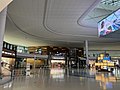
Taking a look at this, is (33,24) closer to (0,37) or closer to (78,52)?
(0,37)

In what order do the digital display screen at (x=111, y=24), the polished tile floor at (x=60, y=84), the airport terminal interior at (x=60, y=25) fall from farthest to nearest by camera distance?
the digital display screen at (x=111, y=24) < the airport terminal interior at (x=60, y=25) < the polished tile floor at (x=60, y=84)

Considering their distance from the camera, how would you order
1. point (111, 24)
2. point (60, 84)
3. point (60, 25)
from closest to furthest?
point (60, 84)
point (111, 24)
point (60, 25)

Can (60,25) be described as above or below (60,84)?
above

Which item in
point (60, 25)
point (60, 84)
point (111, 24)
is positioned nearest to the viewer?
point (60, 84)

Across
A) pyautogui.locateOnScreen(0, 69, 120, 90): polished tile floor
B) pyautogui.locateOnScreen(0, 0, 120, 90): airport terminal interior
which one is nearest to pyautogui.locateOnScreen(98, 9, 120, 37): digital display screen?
pyautogui.locateOnScreen(0, 0, 120, 90): airport terminal interior

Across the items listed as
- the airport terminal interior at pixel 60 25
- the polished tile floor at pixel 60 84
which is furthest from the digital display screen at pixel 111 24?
the polished tile floor at pixel 60 84

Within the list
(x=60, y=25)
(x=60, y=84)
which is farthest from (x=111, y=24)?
(x=60, y=25)

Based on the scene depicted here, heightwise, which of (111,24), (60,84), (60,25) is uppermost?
(60,25)

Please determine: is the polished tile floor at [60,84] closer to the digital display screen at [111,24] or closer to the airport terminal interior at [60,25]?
the airport terminal interior at [60,25]

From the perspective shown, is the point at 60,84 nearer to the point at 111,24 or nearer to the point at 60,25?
the point at 111,24

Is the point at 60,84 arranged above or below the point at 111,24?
below

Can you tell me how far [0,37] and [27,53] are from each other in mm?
32361

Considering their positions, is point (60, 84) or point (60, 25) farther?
point (60, 25)

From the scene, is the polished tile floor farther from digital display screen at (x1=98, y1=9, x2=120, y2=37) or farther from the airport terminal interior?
digital display screen at (x1=98, y1=9, x2=120, y2=37)
